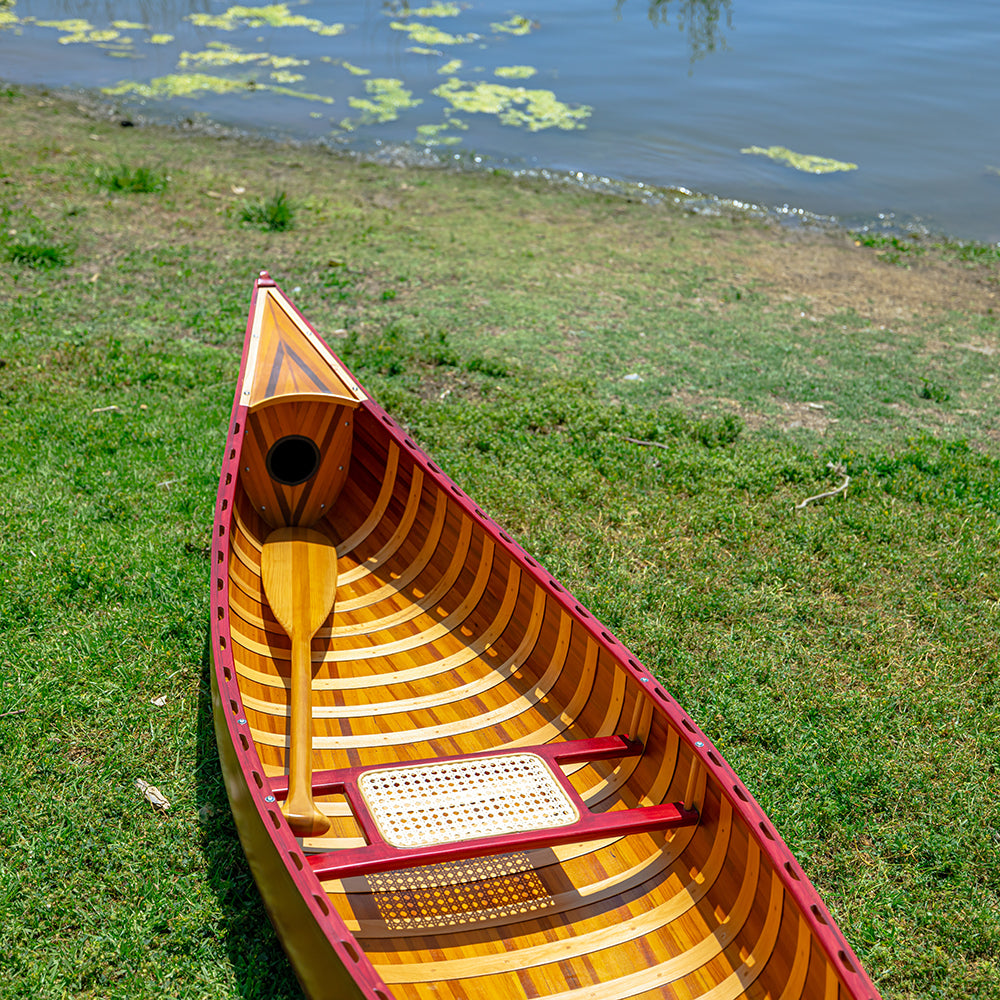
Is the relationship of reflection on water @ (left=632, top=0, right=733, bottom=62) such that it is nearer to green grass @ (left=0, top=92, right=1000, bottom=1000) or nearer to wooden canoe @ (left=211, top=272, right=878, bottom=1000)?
green grass @ (left=0, top=92, right=1000, bottom=1000)

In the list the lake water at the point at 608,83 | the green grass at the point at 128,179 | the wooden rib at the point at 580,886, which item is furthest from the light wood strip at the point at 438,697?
the lake water at the point at 608,83

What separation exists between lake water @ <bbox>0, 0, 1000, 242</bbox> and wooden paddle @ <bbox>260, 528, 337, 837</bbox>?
9323 millimetres

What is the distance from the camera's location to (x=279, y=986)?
3.01 metres

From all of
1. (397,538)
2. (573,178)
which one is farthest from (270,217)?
(397,538)

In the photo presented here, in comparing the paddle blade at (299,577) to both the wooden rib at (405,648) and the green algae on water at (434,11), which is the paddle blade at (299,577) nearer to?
the wooden rib at (405,648)

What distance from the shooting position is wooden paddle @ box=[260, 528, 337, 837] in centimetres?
304

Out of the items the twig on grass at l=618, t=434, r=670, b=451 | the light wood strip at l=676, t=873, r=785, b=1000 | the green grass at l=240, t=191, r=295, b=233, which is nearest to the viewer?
the light wood strip at l=676, t=873, r=785, b=1000

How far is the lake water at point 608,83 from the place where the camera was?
41.9 feet

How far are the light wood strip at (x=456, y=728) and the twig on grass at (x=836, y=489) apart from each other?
97.5 inches

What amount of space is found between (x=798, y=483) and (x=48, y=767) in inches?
175

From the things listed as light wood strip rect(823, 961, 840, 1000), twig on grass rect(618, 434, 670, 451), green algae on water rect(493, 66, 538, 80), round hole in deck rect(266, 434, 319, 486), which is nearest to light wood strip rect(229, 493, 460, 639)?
round hole in deck rect(266, 434, 319, 486)

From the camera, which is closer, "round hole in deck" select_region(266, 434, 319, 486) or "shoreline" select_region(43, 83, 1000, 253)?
"round hole in deck" select_region(266, 434, 319, 486)

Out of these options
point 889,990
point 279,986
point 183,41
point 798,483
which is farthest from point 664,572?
point 183,41

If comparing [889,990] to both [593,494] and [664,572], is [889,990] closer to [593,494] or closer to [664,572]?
[664,572]
